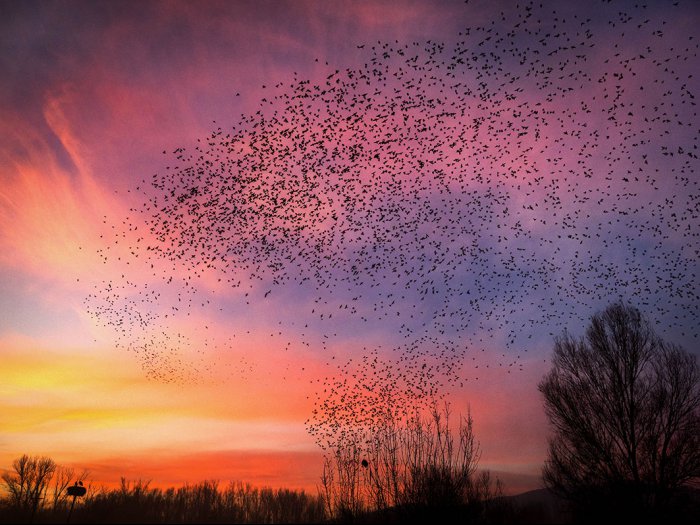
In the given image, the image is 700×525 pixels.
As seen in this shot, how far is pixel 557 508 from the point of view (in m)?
21.4

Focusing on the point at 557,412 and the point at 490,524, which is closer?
the point at 490,524

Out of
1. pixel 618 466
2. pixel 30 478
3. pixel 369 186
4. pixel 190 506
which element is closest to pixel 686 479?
pixel 618 466

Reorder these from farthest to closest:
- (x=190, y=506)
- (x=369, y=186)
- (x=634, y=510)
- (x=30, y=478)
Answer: (x=30, y=478) → (x=190, y=506) → (x=369, y=186) → (x=634, y=510)

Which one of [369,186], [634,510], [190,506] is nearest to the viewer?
[634,510]

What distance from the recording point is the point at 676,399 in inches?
878

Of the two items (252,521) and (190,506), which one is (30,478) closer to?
(190,506)

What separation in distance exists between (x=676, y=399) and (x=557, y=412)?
5.26 metres

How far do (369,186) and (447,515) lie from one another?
1471 centimetres

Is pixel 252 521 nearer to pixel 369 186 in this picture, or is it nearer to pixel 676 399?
pixel 369 186

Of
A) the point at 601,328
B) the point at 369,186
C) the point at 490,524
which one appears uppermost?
the point at 369,186

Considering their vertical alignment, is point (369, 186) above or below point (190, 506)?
above

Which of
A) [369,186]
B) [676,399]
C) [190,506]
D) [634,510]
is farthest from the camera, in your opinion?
[190,506]

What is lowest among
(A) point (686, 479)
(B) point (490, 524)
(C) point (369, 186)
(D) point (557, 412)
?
(B) point (490, 524)

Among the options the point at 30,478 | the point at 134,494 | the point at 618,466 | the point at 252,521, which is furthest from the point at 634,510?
the point at 30,478
